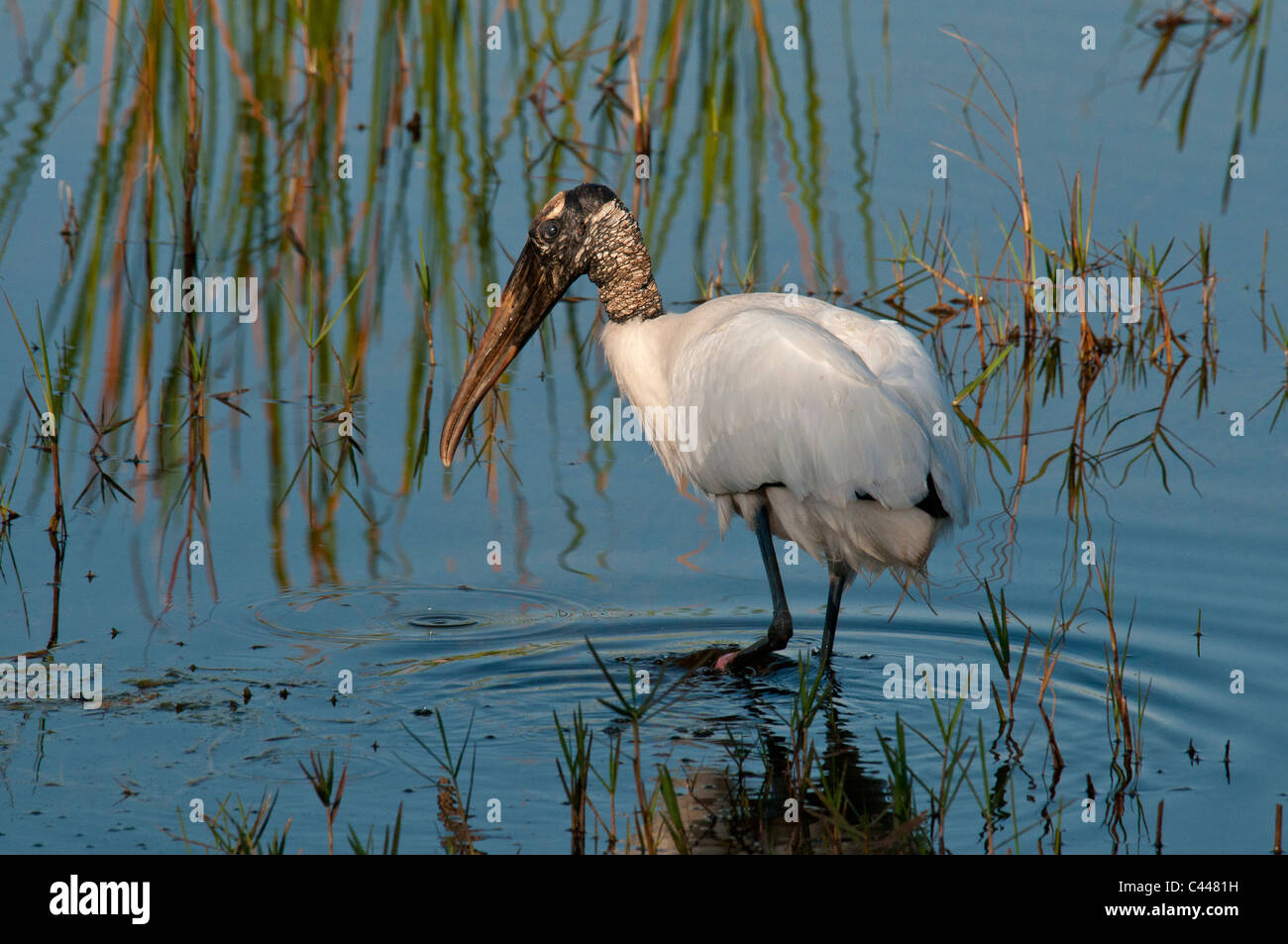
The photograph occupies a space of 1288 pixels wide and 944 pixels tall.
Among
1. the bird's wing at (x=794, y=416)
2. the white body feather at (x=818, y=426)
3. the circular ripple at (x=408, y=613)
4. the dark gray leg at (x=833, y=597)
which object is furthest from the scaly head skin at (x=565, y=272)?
the dark gray leg at (x=833, y=597)

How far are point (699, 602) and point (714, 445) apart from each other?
0.78 metres

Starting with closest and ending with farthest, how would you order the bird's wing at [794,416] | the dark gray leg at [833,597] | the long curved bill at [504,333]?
the bird's wing at [794,416] < the dark gray leg at [833,597] < the long curved bill at [504,333]

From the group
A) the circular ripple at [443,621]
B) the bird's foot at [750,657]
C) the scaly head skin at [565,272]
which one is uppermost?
the scaly head skin at [565,272]

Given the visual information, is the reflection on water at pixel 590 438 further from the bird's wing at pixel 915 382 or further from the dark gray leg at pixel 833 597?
the bird's wing at pixel 915 382

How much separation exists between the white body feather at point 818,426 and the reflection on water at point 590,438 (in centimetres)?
48

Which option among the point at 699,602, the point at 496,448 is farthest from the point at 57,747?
the point at 496,448

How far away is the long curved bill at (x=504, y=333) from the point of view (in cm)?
681

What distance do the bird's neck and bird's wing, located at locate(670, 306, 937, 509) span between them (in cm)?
42

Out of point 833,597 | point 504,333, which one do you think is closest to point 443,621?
point 504,333

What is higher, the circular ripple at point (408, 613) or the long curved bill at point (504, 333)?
the long curved bill at point (504, 333)

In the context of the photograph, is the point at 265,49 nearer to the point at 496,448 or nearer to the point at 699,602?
the point at 496,448

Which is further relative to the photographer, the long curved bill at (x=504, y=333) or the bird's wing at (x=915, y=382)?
the long curved bill at (x=504, y=333)

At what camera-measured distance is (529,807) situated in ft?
16.4

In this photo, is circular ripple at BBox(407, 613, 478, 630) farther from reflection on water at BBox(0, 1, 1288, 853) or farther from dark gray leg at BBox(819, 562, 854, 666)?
dark gray leg at BBox(819, 562, 854, 666)
